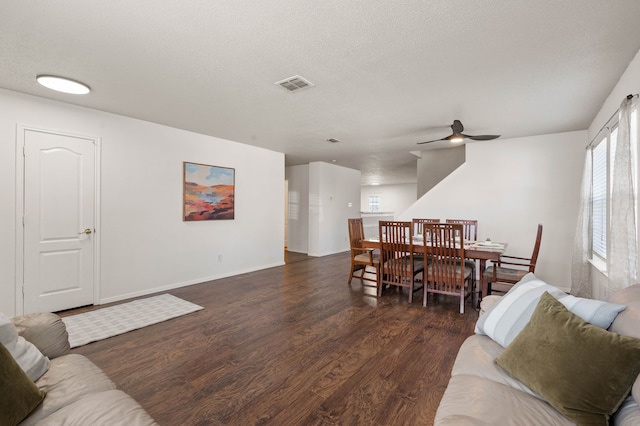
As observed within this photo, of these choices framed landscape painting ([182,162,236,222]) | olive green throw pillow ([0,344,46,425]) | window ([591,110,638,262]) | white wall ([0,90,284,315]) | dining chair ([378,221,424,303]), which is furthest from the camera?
framed landscape painting ([182,162,236,222])

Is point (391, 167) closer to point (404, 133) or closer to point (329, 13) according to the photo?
point (404, 133)

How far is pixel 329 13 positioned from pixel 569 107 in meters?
3.23

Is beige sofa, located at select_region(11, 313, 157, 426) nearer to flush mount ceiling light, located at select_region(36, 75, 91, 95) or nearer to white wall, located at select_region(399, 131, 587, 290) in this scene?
flush mount ceiling light, located at select_region(36, 75, 91, 95)

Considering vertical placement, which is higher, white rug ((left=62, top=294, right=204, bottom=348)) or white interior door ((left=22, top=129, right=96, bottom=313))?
white interior door ((left=22, top=129, right=96, bottom=313))

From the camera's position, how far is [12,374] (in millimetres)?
1118

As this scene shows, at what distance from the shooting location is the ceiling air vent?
105 inches

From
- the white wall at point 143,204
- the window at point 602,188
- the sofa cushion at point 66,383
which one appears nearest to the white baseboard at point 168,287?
the white wall at point 143,204

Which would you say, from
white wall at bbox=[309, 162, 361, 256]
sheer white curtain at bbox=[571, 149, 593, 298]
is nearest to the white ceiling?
sheer white curtain at bbox=[571, 149, 593, 298]

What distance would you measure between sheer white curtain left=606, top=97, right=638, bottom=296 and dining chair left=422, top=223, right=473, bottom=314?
1.30 metres

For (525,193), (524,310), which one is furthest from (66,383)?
(525,193)

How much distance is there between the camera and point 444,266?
11.8ft

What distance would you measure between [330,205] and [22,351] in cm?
661

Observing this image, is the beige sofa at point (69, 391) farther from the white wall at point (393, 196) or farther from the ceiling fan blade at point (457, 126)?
the white wall at point (393, 196)

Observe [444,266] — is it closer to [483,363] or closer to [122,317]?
[483,363]
